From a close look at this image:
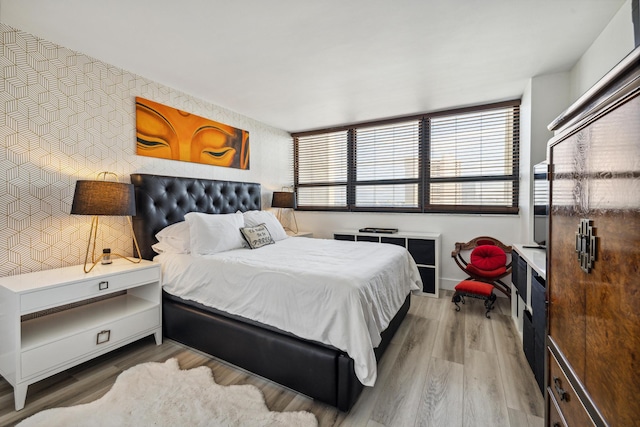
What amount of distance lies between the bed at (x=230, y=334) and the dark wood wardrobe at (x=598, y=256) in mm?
1004

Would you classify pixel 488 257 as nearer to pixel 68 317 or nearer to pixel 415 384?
pixel 415 384

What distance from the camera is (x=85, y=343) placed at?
6.42 feet

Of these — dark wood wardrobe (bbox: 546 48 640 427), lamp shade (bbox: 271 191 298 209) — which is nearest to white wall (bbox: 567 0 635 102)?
dark wood wardrobe (bbox: 546 48 640 427)

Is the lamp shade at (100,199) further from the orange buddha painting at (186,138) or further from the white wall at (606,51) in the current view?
the white wall at (606,51)

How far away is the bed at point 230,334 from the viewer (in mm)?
1666

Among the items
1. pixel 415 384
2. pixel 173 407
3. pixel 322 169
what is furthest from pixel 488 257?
pixel 173 407

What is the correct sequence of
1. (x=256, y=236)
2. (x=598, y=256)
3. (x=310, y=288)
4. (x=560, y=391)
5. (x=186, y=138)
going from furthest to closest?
(x=186, y=138), (x=256, y=236), (x=310, y=288), (x=560, y=391), (x=598, y=256)

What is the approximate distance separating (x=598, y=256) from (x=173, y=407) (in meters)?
2.08

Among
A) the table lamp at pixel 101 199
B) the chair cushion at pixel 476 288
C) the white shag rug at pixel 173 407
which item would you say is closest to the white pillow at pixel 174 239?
the table lamp at pixel 101 199

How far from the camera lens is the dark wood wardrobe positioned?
58cm

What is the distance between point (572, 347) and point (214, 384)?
1.91 meters

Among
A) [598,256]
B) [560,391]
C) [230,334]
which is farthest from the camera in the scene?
[230,334]

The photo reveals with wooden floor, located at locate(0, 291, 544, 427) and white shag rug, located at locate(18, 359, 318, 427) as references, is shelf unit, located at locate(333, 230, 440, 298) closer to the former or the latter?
wooden floor, located at locate(0, 291, 544, 427)

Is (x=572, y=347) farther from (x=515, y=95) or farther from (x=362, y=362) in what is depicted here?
(x=515, y=95)
